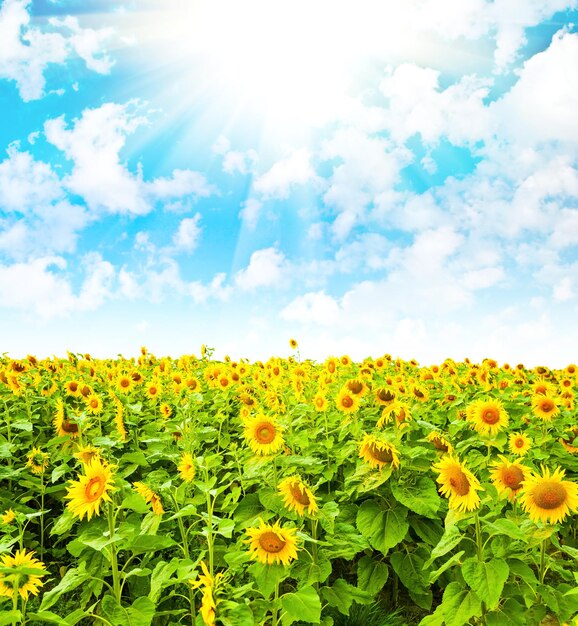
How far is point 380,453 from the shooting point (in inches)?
190

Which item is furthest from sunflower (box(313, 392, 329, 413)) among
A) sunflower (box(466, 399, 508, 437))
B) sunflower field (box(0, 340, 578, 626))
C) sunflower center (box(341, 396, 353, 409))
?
sunflower (box(466, 399, 508, 437))

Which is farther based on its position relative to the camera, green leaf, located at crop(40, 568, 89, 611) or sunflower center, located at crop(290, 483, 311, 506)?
sunflower center, located at crop(290, 483, 311, 506)

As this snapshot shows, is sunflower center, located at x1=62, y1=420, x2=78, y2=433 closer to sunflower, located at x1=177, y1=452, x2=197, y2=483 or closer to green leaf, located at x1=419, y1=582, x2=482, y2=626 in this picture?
sunflower, located at x1=177, y1=452, x2=197, y2=483

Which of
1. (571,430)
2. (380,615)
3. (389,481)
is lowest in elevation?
(380,615)

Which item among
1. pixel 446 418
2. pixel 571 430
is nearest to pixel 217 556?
pixel 446 418

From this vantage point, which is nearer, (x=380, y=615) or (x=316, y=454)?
(x=380, y=615)

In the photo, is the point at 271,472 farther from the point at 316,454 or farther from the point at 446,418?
the point at 446,418

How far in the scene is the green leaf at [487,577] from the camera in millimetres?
3625

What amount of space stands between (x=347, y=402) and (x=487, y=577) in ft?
8.83

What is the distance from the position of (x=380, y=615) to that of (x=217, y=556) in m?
1.56

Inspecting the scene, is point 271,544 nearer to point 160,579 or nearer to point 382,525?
point 160,579

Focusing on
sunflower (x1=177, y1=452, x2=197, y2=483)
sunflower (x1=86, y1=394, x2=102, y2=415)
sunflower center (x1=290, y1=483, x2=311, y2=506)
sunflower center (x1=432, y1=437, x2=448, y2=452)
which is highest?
sunflower (x1=86, y1=394, x2=102, y2=415)

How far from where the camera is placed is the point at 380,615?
510 centimetres

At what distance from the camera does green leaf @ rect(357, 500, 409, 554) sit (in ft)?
15.8
